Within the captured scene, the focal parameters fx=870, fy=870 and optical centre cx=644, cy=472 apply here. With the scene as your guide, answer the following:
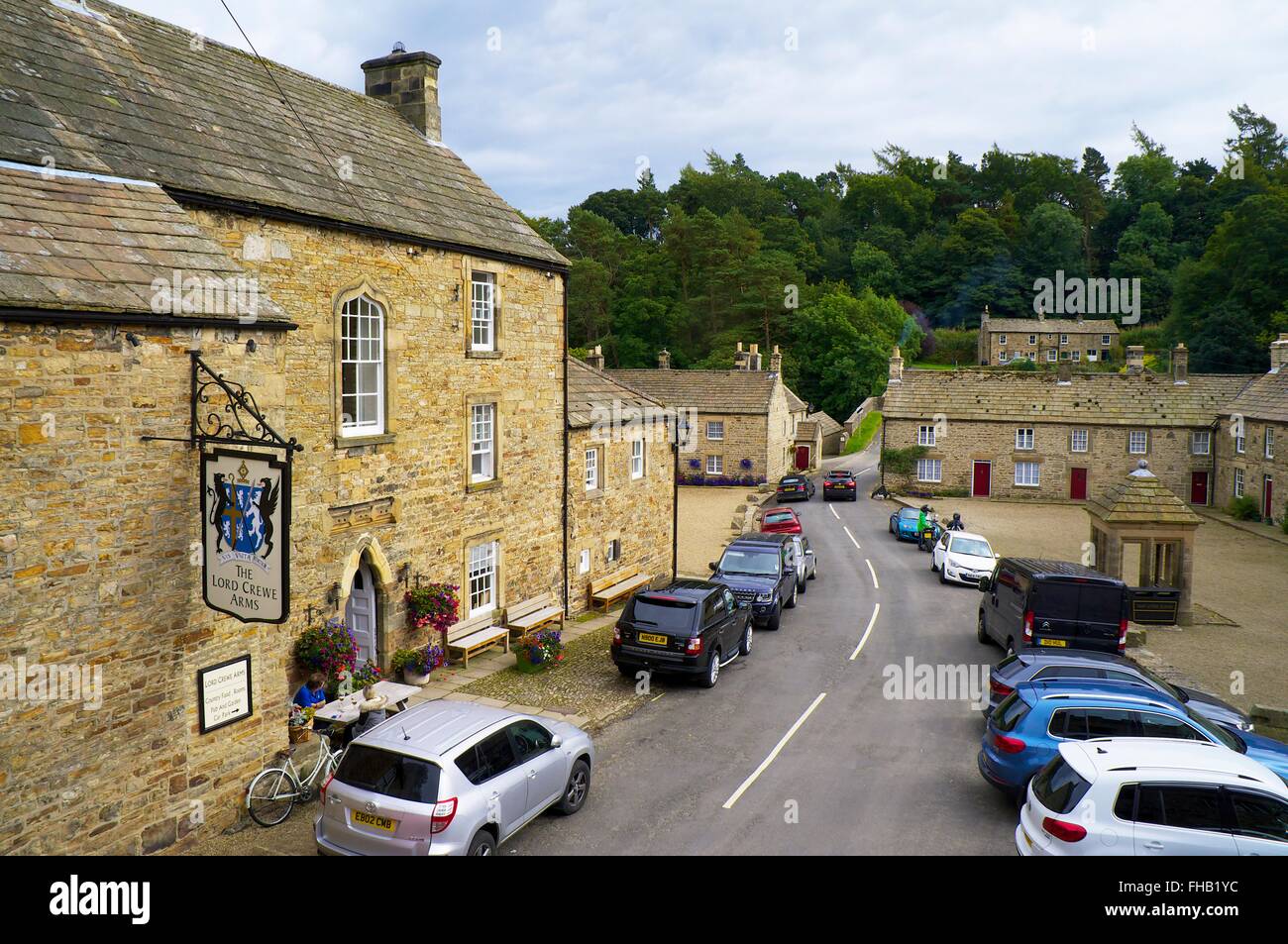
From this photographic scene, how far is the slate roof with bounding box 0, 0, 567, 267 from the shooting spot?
1065cm

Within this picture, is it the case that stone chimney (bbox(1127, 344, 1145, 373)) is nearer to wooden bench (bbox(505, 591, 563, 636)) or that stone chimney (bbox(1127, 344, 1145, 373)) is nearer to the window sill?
wooden bench (bbox(505, 591, 563, 636))

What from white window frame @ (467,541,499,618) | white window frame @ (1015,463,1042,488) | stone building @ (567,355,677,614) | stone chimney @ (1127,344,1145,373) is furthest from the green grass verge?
white window frame @ (467,541,499,618)

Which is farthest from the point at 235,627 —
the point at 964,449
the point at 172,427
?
the point at 964,449

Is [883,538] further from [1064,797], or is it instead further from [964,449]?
[1064,797]

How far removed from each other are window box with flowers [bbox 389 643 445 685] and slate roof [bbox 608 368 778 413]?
35.7 meters

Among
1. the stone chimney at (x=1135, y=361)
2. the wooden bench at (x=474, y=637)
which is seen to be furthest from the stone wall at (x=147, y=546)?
the stone chimney at (x=1135, y=361)

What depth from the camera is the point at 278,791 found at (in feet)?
33.6

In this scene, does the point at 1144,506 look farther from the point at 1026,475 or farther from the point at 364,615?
the point at 1026,475

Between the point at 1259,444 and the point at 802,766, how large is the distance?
37392 mm

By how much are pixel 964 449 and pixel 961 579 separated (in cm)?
2129

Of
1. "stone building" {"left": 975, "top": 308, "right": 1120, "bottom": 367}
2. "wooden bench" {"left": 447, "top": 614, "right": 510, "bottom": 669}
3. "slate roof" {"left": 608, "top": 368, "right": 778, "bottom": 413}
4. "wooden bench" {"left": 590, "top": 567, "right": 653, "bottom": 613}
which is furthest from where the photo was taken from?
Result: "stone building" {"left": 975, "top": 308, "right": 1120, "bottom": 367}
